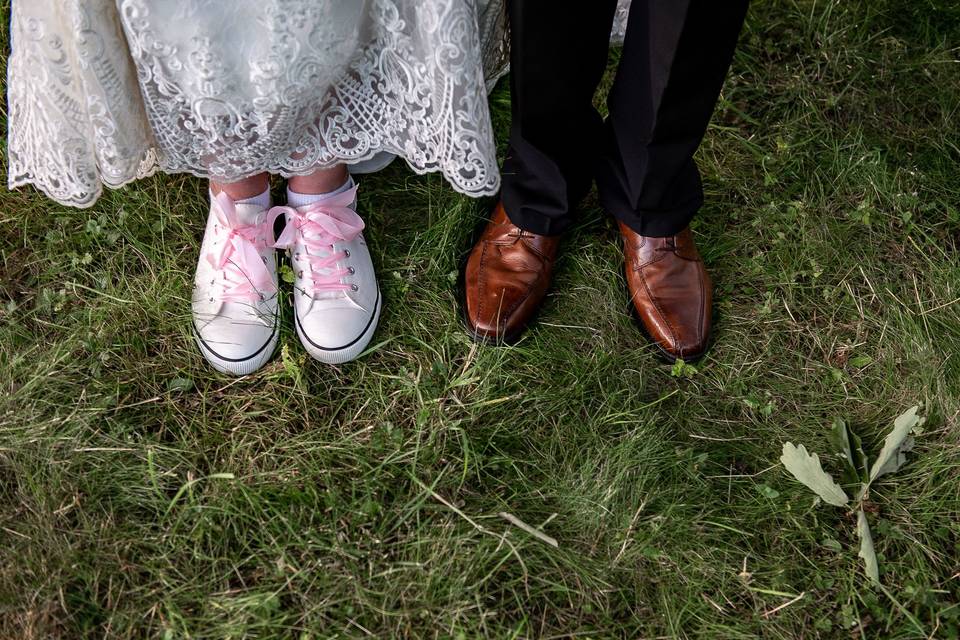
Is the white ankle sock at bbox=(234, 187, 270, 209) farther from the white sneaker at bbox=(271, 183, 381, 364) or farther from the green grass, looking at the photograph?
the green grass

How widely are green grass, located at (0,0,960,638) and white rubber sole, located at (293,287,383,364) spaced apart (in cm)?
3

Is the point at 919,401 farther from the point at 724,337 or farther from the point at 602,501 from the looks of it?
the point at 602,501

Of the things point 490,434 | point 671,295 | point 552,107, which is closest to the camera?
point 552,107

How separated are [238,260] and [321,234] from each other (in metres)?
0.18

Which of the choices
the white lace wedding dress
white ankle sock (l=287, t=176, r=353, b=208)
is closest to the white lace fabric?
the white lace wedding dress

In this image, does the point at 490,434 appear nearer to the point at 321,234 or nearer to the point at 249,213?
the point at 321,234

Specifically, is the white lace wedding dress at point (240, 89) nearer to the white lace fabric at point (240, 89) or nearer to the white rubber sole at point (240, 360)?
the white lace fabric at point (240, 89)

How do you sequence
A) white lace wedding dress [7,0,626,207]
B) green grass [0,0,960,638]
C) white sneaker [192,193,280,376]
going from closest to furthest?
white lace wedding dress [7,0,626,207], green grass [0,0,960,638], white sneaker [192,193,280,376]

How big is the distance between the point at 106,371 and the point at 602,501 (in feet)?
3.37

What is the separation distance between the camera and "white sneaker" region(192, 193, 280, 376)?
5.02 ft

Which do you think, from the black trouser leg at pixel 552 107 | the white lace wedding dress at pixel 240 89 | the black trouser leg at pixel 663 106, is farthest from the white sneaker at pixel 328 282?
the black trouser leg at pixel 663 106

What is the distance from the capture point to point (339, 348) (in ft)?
5.04

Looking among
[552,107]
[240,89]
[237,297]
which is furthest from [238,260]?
[552,107]

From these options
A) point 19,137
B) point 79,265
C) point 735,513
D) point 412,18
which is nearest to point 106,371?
point 79,265
